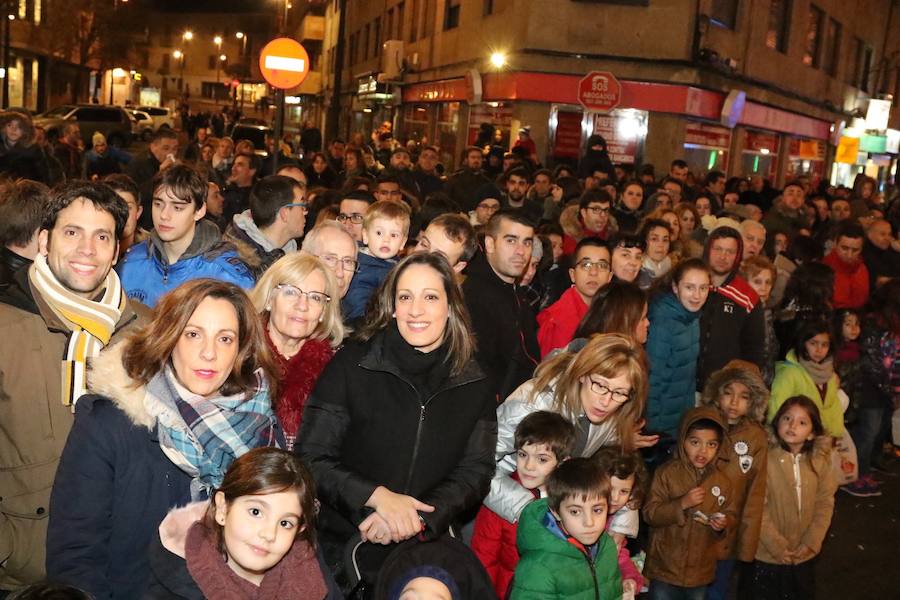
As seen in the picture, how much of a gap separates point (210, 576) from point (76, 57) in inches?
2222

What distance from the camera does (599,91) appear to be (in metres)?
18.8

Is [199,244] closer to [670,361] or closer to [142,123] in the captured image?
[670,361]

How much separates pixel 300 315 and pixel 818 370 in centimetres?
478

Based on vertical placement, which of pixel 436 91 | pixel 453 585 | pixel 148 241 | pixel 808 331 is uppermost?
pixel 436 91

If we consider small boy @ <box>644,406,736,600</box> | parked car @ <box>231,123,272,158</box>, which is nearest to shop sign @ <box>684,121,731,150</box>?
parked car @ <box>231,123,272,158</box>

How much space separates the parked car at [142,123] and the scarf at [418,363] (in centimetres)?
4509

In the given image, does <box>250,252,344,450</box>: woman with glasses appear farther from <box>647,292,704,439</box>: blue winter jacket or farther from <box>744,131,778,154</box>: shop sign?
<box>744,131,778,154</box>: shop sign

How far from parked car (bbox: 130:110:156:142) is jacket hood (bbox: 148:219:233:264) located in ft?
142

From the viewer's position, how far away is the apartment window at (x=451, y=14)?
2684 cm

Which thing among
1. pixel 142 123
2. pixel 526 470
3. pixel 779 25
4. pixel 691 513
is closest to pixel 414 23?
pixel 779 25

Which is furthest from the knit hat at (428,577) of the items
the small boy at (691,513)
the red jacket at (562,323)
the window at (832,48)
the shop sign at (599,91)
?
the window at (832,48)

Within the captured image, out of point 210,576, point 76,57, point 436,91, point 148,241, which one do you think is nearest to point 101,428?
point 210,576

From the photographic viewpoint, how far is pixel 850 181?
119ft

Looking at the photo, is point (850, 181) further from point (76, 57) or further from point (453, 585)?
point (76, 57)
